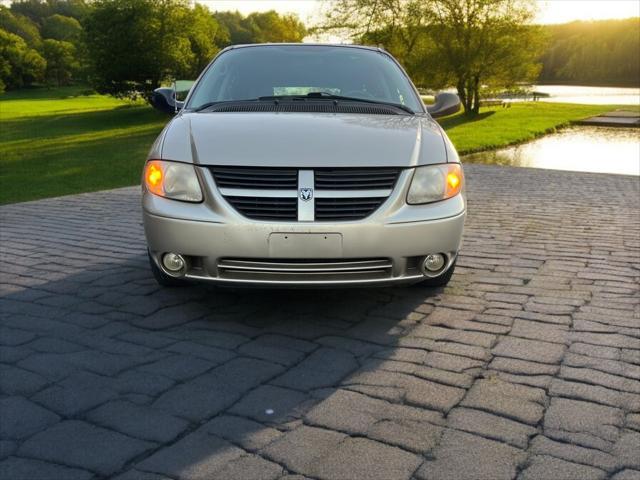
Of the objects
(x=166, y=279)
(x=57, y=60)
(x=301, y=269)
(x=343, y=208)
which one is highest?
(x=57, y=60)

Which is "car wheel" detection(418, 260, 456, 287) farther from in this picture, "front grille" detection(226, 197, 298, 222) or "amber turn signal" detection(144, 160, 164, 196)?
"amber turn signal" detection(144, 160, 164, 196)

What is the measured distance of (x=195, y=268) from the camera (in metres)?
3.74


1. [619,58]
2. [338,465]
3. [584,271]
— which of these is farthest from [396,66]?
[619,58]

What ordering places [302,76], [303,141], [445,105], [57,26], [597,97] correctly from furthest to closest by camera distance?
[57,26] → [597,97] → [445,105] → [302,76] → [303,141]

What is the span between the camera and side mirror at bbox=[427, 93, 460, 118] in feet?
17.3

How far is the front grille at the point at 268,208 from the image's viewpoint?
353cm

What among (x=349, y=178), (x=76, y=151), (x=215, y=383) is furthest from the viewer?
(x=76, y=151)

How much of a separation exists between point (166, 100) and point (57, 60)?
10121cm

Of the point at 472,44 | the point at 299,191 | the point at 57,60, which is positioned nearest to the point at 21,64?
the point at 57,60

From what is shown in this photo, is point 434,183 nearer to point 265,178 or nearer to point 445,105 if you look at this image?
point 265,178

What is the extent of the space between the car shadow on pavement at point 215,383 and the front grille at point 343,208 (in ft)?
2.42

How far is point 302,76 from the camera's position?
5105 mm

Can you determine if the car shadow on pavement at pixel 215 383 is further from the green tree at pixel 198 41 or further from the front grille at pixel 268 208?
the green tree at pixel 198 41

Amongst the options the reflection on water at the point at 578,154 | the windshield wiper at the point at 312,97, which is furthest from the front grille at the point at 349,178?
the reflection on water at the point at 578,154
